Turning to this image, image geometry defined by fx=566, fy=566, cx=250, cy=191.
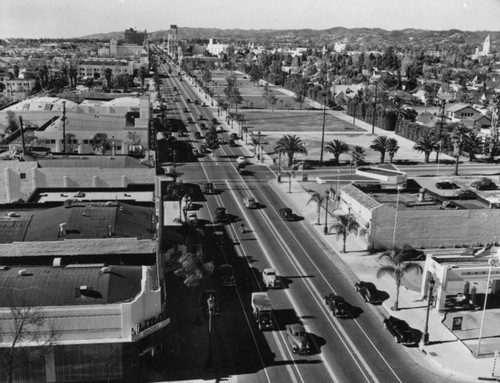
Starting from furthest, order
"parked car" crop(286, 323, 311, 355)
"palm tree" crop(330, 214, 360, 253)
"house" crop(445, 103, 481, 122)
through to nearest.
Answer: "house" crop(445, 103, 481, 122) → "palm tree" crop(330, 214, 360, 253) → "parked car" crop(286, 323, 311, 355)

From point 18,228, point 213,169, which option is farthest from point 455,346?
point 213,169

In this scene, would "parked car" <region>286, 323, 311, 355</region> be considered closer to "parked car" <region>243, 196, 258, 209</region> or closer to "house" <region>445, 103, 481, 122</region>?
"parked car" <region>243, 196, 258, 209</region>

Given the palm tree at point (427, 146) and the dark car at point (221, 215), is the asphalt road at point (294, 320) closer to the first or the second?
the dark car at point (221, 215)

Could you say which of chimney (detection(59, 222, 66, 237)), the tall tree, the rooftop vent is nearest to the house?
chimney (detection(59, 222, 66, 237))

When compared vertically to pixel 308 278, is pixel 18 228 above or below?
above

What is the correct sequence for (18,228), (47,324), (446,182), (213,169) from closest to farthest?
(47,324) → (18,228) → (446,182) → (213,169)

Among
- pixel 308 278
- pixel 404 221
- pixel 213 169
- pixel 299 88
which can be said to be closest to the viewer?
pixel 308 278

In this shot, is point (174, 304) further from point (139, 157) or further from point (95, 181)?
point (139, 157)
